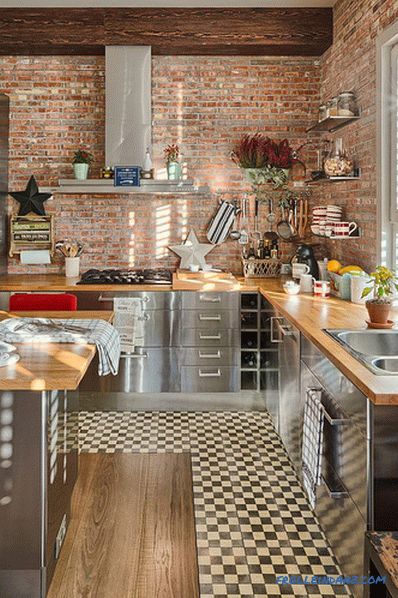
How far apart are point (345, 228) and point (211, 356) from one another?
1.41 metres

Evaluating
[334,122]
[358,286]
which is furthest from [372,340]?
[334,122]

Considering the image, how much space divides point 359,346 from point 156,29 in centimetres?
338

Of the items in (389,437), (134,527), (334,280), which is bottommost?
(134,527)

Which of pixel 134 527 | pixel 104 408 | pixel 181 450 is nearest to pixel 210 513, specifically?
pixel 134 527

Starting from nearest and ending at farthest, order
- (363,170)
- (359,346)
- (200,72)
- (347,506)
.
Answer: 1. (347,506)
2. (359,346)
3. (363,170)
4. (200,72)

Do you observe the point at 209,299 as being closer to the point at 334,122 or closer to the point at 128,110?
the point at 334,122

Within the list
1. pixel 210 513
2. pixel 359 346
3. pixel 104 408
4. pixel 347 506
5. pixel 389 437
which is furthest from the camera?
pixel 104 408

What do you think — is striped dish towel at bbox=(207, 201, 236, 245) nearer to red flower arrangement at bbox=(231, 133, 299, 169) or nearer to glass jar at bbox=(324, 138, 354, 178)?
red flower arrangement at bbox=(231, 133, 299, 169)

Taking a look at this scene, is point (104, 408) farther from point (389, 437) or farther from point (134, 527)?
point (389, 437)

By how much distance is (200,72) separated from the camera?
5586 millimetres

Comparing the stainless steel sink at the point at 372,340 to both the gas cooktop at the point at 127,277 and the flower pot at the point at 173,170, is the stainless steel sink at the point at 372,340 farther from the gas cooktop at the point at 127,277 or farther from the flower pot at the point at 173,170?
the flower pot at the point at 173,170

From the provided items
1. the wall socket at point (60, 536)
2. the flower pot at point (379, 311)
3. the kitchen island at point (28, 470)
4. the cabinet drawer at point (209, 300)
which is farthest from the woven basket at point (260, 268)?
the kitchen island at point (28, 470)

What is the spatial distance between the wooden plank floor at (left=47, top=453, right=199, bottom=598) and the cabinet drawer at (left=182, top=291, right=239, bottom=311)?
50.3 inches

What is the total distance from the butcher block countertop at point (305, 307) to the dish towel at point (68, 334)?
3.09 feet
